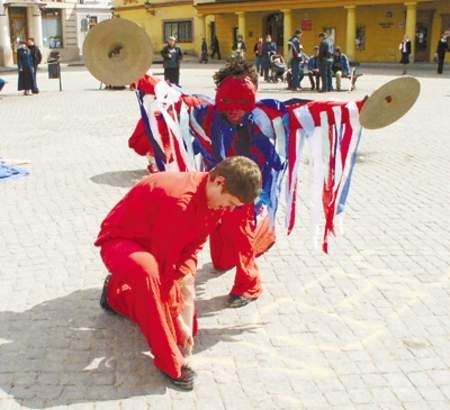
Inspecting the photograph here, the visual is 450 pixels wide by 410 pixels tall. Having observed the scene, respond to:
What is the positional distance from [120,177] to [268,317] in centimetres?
432

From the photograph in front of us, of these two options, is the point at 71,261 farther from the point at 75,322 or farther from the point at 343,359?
the point at 343,359

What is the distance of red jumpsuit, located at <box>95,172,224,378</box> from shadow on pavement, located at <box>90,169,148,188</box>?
4193 mm

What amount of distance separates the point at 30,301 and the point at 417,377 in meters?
2.54

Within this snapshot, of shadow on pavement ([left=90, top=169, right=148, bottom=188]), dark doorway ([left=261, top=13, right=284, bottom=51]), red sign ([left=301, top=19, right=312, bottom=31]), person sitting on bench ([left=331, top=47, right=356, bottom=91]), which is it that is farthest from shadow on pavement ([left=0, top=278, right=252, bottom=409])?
dark doorway ([left=261, top=13, right=284, bottom=51])

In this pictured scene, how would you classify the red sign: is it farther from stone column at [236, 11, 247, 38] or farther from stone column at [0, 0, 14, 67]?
stone column at [0, 0, 14, 67]

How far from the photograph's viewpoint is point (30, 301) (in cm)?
444

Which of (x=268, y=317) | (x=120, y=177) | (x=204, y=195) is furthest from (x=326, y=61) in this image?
(x=204, y=195)

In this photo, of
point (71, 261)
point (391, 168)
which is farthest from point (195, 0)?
point (71, 261)

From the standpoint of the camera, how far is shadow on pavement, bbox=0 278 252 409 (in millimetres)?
3350

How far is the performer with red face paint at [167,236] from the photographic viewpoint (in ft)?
10.6

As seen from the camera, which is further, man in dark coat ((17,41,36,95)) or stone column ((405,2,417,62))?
stone column ((405,2,417,62))

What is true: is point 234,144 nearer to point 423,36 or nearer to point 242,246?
point 242,246

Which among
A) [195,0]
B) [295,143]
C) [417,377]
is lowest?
[417,377]

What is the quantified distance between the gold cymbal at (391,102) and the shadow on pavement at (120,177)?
4.02 metres
